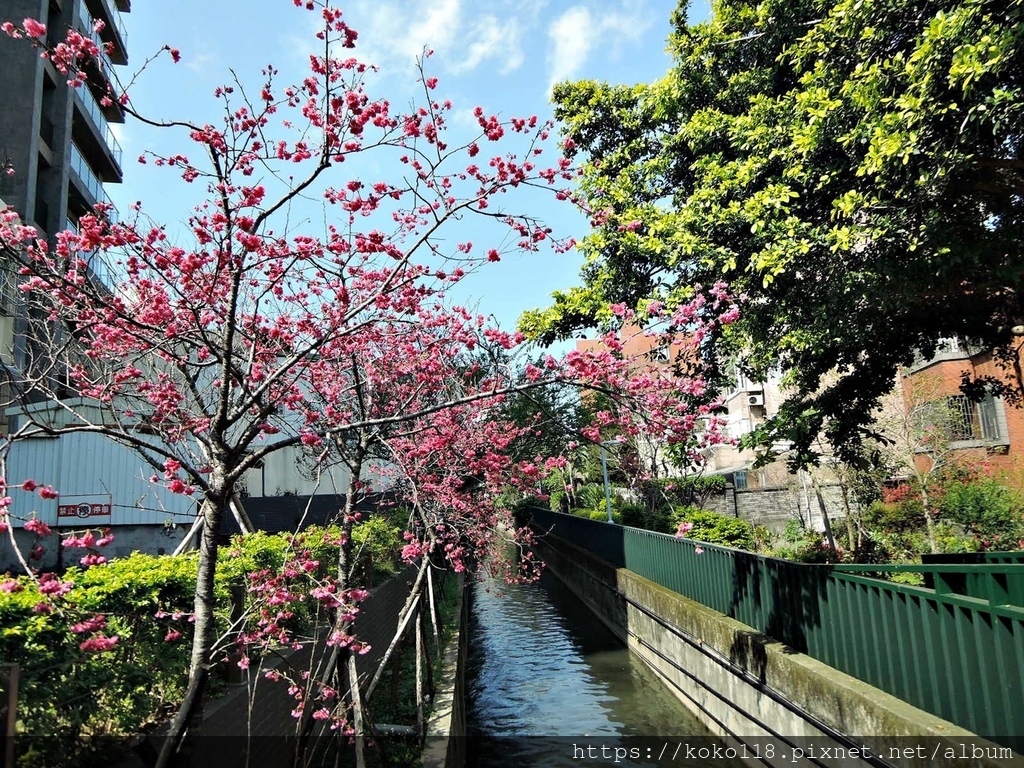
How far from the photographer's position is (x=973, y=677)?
5.29 metres

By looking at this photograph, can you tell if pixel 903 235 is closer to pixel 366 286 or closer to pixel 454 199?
pixel 454 199

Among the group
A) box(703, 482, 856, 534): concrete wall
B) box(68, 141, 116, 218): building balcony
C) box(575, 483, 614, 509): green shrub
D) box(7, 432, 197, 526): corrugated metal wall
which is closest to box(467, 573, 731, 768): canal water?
box(7, 432, 197, 526): corrugated metal wall

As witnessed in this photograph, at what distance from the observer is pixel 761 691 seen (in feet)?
28.1

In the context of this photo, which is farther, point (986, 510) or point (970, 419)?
point (970, 419)

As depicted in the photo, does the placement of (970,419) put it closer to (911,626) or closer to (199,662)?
(911,626)

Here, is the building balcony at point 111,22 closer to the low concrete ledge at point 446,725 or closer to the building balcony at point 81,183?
the building balcony at point 81,183

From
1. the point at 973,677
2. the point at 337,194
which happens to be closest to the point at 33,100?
the point at 337,194

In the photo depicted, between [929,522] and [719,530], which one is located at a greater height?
[929,522]

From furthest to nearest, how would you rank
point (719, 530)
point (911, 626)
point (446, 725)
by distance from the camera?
point (719, 530) → point (446, 725) → point (911, 626)

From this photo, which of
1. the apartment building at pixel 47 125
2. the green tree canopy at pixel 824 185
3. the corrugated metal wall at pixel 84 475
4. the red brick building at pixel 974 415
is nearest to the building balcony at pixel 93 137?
the apartment building at pixel 47 125

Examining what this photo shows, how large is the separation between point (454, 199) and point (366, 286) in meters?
1.74

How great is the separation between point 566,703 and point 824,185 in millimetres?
9632

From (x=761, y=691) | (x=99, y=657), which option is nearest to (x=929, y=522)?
(x=761, y=691)

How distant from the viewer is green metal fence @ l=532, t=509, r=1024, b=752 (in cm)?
502
